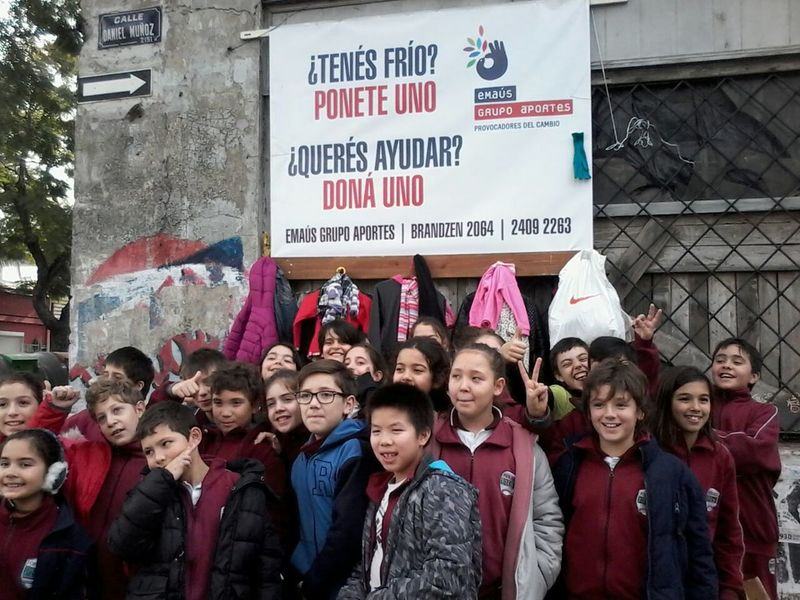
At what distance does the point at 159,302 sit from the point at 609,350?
3254 millimetres

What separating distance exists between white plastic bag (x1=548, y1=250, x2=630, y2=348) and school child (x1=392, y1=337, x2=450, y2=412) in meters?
1.33

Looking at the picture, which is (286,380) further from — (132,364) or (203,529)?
(132,364)

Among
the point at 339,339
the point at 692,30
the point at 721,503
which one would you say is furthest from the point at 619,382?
the point at 692,30

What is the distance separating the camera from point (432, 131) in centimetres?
503

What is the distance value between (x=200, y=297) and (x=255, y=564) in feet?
9.87

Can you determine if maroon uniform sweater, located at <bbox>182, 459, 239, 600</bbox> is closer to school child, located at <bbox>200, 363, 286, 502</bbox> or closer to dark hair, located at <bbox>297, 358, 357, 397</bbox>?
school child, located at <bbox>200, 363, 286, 502</bbox>

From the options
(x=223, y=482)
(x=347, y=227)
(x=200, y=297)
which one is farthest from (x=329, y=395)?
(x=200, y=297)

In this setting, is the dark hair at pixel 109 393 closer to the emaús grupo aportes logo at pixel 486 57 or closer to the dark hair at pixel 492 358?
the dark hair at pixel 492 358

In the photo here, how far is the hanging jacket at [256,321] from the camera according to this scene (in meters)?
4.98

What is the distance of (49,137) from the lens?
37.9 ft

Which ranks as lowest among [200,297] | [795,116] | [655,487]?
[655,487]

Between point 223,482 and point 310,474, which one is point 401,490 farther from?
point 223,482

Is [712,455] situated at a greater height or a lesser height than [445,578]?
greater

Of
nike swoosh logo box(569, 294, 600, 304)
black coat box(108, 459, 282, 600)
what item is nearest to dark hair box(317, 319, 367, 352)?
nike swoosh logo box(569, 294, 600, 304)
